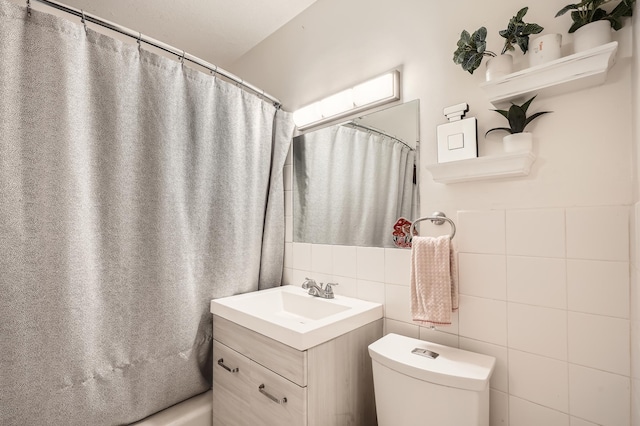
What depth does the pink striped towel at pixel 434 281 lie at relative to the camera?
1069mm

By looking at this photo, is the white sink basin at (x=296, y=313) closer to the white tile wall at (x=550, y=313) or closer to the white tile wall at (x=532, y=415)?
the white tile wall at (x=550, y=313)

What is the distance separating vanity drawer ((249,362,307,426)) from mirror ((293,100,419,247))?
27.6 inches

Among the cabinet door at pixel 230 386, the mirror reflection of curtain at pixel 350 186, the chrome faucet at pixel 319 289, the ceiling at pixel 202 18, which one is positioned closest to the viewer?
the cabinet door at pixel 230 386

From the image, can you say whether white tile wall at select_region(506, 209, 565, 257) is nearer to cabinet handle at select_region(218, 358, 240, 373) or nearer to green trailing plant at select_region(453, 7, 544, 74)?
green trailing plant at select_region(453, 7, 544, 74)

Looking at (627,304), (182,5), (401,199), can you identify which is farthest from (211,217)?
(627,304)

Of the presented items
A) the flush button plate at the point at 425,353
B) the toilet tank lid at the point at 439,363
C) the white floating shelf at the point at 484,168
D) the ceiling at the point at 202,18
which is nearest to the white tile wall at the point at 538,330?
the toilet tank lid at the point at 439,363

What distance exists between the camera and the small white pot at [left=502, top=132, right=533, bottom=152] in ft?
3.20

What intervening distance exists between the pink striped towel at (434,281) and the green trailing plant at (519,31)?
27.1 inches

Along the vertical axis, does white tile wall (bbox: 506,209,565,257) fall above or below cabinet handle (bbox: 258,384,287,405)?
above

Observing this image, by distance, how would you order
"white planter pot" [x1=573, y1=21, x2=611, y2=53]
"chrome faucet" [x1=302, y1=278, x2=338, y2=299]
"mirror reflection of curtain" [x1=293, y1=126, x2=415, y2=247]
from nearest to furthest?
"white planter pot" [x1=573, y1=21, x2=611, y2=53] → "mirror reflection of curtain" [x1=293, y1=126, x2=415, y2=247] → "chrome faucet" [x1=302, y1=278, x2=338, y2=299]

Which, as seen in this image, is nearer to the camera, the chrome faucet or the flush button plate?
the flush button plate

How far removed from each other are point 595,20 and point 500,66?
25 centimetres

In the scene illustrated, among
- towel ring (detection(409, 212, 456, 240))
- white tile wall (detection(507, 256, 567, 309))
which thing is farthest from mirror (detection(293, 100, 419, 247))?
white tile wall (detection(507, 256, 567, 309))

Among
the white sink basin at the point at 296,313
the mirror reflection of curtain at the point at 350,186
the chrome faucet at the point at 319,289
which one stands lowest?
the white sink basin at the point at 296,313
